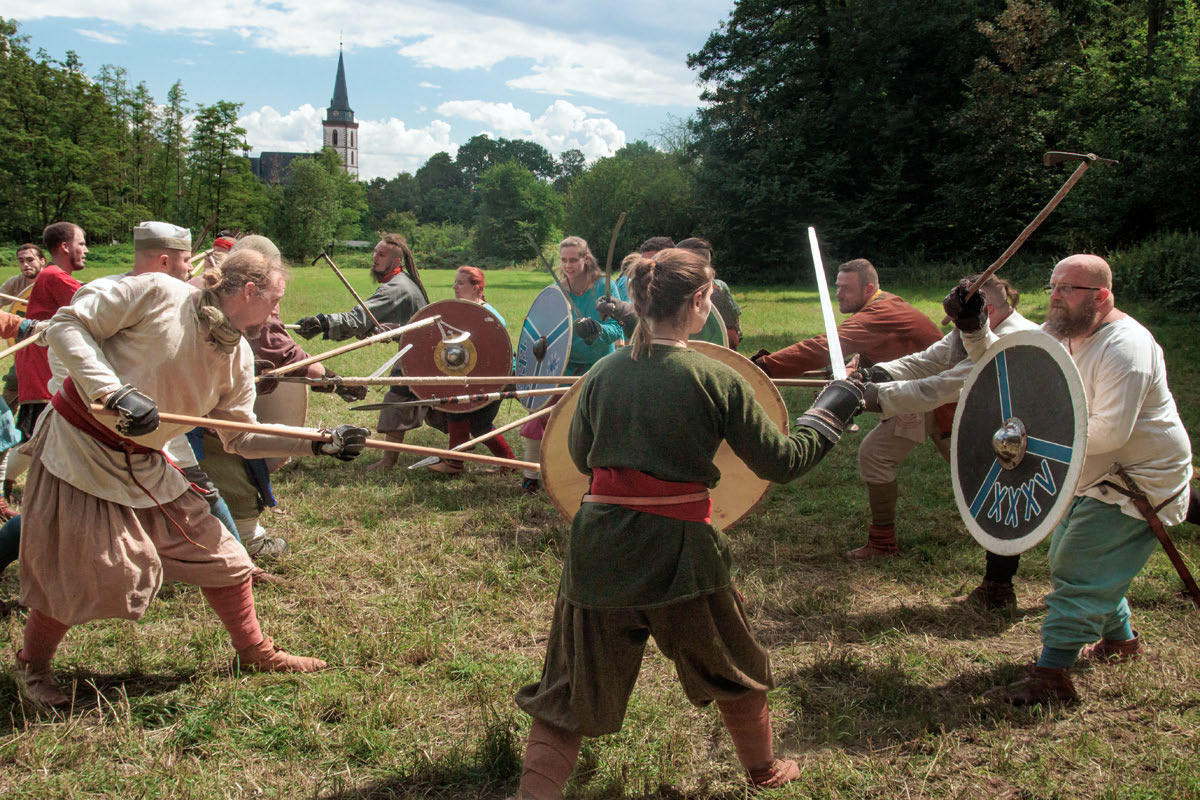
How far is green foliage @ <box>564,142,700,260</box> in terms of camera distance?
32438mm

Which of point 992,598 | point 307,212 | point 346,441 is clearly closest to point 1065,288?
point 992,598

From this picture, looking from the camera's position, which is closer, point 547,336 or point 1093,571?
point 1093,571

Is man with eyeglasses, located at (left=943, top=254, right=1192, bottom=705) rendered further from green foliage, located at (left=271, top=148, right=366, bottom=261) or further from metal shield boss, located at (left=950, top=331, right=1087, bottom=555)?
green foliage, located at (left=271, top=148, right=366, bottom=261)

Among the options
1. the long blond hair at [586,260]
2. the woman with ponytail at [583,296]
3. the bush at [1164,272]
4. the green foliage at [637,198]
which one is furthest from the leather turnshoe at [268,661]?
the green foliage at [637,198]

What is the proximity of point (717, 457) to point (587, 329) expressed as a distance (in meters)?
2.03

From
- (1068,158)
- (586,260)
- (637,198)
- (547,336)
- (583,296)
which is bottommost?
(547,336)

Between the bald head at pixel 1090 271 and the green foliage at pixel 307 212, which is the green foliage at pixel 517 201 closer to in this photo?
the green foliage at pixel 307 212

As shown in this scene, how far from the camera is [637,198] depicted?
32312 mm

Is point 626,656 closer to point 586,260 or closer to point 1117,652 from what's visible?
point 1117,652

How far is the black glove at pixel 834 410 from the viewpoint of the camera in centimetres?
243

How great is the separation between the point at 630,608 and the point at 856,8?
31823mm

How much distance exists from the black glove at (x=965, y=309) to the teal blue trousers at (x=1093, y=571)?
80 cm

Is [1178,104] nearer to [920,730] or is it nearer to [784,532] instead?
[784,532]

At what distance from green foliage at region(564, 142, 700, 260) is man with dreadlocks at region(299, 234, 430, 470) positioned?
78.1ft
